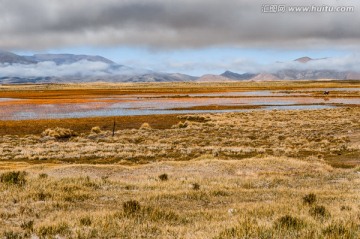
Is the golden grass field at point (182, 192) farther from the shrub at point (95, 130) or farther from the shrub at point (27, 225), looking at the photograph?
the shrub at point (95, 130)

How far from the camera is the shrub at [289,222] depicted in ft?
25.4

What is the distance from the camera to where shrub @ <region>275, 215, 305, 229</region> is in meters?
7.75

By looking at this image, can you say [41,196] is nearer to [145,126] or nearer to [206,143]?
[206,143]

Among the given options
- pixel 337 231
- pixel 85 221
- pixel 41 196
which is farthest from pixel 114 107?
pixel 337 231

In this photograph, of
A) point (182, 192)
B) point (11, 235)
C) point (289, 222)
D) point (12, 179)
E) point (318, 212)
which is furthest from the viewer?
point (12, 179)

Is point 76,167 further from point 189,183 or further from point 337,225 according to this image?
point 337,225

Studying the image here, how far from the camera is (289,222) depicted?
26.2 ft

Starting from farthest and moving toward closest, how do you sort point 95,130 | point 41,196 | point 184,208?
point 95,130 → point 41,196 → point 184,208

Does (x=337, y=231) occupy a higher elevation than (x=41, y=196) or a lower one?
higher

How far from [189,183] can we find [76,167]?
30.3 ft

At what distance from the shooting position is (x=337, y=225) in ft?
24.2

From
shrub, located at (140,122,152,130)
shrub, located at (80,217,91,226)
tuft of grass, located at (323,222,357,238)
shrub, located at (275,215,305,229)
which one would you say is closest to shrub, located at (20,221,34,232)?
shrub, located at (80,217,91,226)

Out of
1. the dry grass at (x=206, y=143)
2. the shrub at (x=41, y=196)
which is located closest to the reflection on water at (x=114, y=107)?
the dry grass at (x=206, y=143)

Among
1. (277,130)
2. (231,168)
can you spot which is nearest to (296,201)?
(231,168)
